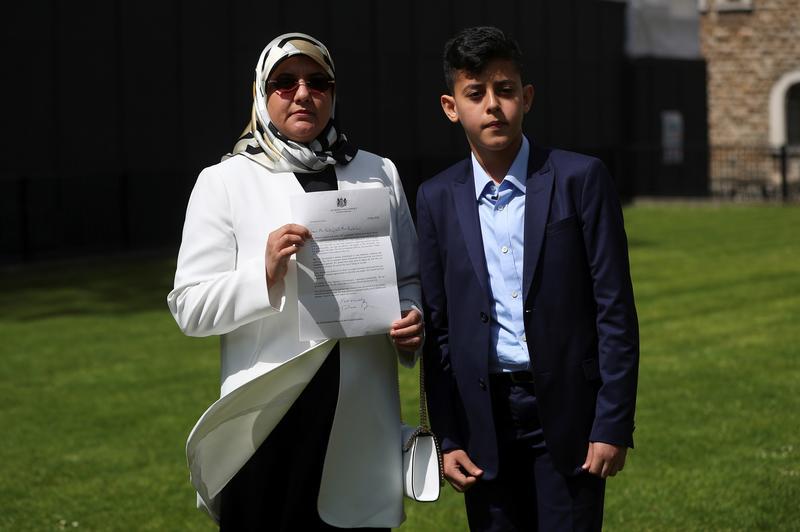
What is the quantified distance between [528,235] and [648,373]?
22.4 ft

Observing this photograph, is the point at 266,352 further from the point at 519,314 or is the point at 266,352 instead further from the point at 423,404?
the point at 519,314

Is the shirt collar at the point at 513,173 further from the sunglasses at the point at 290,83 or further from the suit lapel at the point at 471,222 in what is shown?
the sunglasses at the point at 290,83

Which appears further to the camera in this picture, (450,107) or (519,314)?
(450,107)

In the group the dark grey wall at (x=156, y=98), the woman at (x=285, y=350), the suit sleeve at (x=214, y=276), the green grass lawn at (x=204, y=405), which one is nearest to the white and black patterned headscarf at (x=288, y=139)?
the woman at (x=285, y=350)

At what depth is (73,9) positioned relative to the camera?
2158 cm

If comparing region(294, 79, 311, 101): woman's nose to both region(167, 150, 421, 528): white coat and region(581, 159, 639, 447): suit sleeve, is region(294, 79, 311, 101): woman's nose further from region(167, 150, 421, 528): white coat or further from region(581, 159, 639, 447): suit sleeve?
region(581, 159, 639, 447): suit sleeve

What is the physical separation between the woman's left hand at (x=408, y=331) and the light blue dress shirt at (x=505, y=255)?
228mm

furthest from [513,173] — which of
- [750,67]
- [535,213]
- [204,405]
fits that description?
[750,67]

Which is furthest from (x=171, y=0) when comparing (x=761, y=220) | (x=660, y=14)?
(x=660, y=14)

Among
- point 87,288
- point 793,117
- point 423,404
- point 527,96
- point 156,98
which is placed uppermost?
point 156,98

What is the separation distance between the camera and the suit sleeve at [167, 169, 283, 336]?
13.1ft

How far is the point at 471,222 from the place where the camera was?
4102 mm

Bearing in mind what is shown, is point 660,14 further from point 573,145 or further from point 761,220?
point 761,220

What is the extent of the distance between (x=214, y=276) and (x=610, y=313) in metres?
1.21
